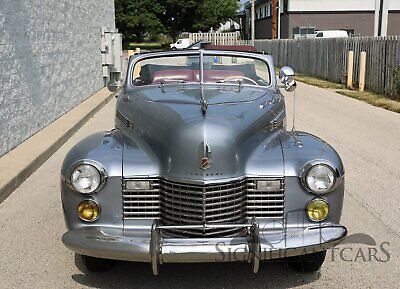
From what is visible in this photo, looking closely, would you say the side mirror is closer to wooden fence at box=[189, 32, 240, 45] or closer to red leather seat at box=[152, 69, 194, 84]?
red leather seat at box=[152, 69, 194, 84]

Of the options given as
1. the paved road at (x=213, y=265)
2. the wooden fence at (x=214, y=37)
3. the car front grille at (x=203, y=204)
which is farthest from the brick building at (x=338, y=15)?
the car front grille at (x=203, y=204)

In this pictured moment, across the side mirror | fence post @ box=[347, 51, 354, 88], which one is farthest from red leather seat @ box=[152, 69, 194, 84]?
fence post @ box=[347, 51, 354, 88]

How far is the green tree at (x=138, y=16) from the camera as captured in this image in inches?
2109

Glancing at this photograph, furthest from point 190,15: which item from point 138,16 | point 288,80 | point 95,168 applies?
point 95,168

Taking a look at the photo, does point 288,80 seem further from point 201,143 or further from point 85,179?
point 85,179

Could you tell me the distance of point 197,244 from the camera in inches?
131

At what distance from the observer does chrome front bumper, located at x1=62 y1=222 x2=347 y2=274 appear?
10.8 feet

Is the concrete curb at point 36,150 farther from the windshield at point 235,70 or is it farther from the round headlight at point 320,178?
the round headlight at point 320,178

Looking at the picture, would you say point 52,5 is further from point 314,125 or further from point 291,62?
point 291,62

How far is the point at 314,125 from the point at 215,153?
298 inches

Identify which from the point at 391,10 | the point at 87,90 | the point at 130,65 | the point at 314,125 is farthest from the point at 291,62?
the point at 130,65

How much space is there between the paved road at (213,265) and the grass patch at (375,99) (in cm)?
561

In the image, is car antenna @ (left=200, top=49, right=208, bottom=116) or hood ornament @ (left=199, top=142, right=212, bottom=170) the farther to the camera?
car antenna @ (left=200, top=49, right=208, bottom=116)

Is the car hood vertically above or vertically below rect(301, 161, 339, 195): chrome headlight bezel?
above
